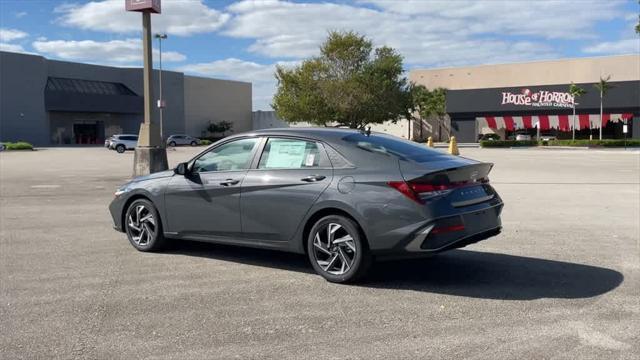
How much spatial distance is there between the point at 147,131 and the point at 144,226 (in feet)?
29.5

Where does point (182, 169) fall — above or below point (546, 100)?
below

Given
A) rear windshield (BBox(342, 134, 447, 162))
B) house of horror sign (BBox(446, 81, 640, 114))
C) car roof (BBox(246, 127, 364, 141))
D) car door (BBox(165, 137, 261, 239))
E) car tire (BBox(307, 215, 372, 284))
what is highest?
house of horror sign (BBox(446, 81, 640, 114))

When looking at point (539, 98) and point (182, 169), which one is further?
point (539, 98)

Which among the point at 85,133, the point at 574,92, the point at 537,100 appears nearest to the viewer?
the point at 574,92

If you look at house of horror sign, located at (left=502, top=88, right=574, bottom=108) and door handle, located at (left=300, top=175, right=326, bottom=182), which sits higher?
house of horror sign, located at (left=502, top=88, right=574, bottom=108)

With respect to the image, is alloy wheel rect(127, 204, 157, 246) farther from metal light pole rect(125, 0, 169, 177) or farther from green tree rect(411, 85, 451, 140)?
green tree rect(411, 85, 451, 140)

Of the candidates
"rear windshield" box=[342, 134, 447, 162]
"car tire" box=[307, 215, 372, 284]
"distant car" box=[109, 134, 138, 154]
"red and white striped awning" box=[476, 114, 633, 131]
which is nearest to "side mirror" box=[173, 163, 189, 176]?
"car tire" box=[307, 215, 372, 284]

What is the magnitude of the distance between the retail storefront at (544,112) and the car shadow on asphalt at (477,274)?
61079mm

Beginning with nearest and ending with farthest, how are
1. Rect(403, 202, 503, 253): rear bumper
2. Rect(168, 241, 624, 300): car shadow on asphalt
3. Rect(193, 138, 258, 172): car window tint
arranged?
1. Rect(403, 202, 503, 253): rear bumper
2. Rect(168, 241, 624, 300): car shadow on asphalt
3. Rect(193, 138, 258, 172): car window tint

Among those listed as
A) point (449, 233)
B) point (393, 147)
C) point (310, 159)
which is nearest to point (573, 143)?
point (393, 147)

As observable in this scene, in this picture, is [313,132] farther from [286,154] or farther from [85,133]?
[85,133]

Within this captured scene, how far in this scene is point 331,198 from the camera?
233 inches

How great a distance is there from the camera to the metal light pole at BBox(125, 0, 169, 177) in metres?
16.0

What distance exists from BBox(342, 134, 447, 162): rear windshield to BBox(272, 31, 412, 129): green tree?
5222 cm
